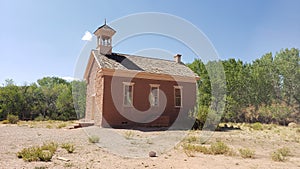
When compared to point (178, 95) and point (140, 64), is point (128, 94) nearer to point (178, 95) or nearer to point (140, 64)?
point (140, 64)

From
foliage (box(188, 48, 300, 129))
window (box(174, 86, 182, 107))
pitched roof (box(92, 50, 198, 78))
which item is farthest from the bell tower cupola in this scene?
foliage (box(188, 48, 300, 129))

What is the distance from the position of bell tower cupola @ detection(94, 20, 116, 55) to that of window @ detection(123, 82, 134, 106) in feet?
12.6

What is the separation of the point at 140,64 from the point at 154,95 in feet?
9.44

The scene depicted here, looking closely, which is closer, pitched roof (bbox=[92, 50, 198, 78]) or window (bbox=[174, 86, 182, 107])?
pitched roof (bbox=[92, 50, 198, 78])

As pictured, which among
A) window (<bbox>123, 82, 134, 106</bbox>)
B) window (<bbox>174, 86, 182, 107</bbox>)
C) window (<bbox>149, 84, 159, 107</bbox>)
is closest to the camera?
window (<bbox>123, 82, 134, 106</bbox>)

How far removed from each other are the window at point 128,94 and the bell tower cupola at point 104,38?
12.6 feet

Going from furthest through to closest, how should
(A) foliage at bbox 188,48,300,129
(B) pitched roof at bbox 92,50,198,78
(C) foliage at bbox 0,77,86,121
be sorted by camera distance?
(A) foliage at bbox 188,48,300,129 → (C) foliage at bbox 0,77,86,121 → (B) pitched roof at bbox 92,50,198,78

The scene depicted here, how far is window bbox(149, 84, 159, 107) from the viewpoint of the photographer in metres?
17.7

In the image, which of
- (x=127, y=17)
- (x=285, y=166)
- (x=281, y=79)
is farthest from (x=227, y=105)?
(x=285, y=166)

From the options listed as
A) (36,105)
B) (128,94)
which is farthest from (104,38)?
(36,105)

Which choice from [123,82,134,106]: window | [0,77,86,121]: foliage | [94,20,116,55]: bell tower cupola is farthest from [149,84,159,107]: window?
[0,77,86,121]: foliage

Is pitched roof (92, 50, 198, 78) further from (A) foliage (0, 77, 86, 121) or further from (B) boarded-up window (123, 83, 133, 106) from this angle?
(A) foliage (0, 77, 86, 121)

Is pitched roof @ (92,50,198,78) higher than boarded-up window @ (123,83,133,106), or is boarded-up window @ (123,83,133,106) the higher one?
pitched roof @ (92,50,198,78)

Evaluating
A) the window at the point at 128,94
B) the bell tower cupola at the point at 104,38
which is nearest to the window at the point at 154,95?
the window at the point at 128,94
